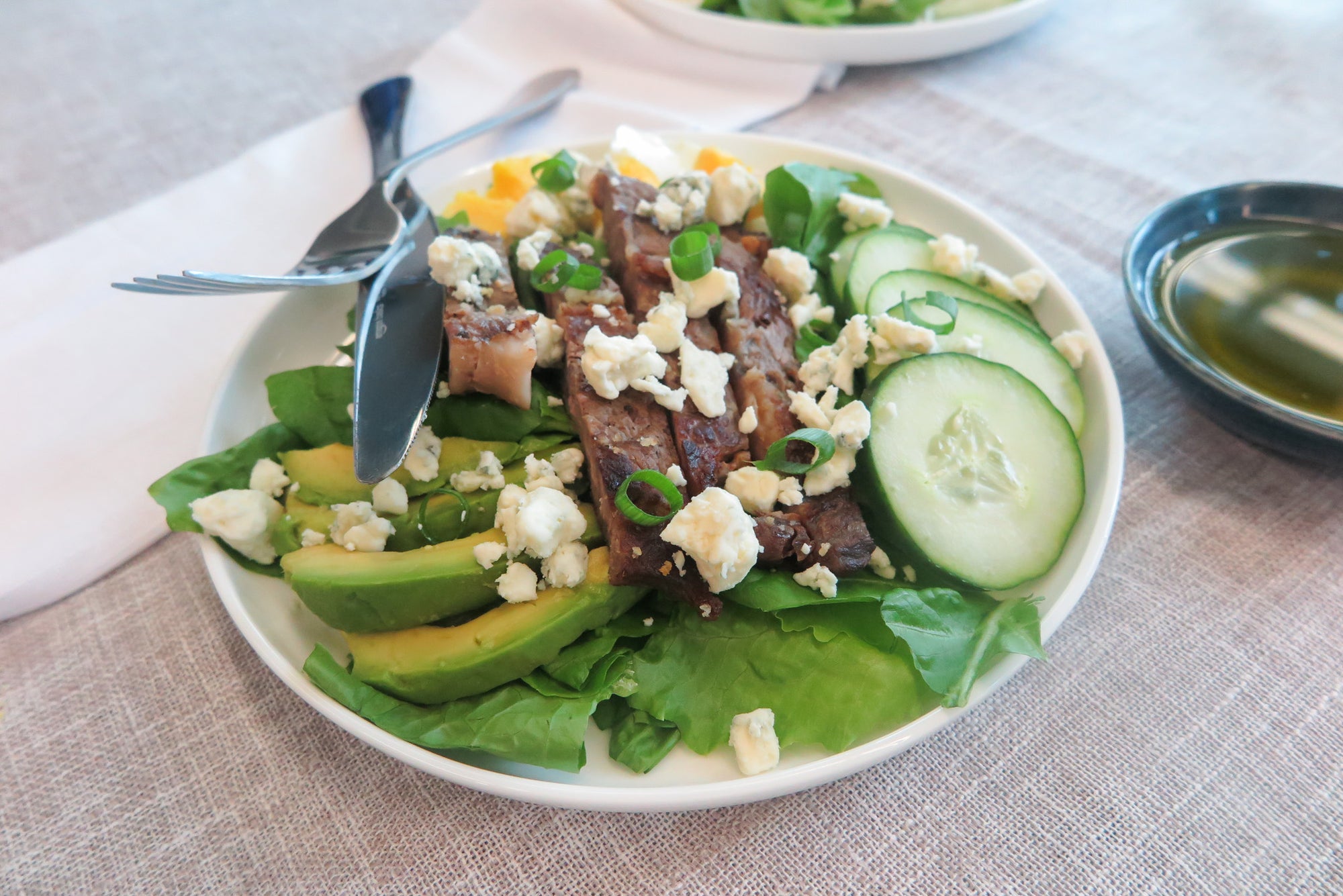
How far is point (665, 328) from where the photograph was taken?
6.49 ft

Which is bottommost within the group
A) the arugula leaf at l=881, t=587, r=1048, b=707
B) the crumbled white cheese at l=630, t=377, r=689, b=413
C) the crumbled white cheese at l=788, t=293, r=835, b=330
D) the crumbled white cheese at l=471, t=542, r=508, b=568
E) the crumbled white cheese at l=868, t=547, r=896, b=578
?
the crumbled white cheese at l=868, t=547, r=896, b=578

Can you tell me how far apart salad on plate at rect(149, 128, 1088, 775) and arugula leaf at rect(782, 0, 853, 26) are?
5.42ft

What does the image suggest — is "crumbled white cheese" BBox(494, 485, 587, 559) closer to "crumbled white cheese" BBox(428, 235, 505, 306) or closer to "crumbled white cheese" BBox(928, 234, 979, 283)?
"crumbled white cheese" BBox(428, 235, 505, 306)

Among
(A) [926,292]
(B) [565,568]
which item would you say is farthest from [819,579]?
(A) [926,292]

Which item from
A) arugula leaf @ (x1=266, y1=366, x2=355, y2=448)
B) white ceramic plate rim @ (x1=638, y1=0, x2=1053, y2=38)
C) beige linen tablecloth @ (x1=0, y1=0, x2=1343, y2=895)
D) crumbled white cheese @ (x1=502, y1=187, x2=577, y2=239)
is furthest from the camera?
white ceramic plate rim @ (x1=638, y1=0, x2=1053, y2=38)

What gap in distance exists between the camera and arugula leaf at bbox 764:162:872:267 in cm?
236

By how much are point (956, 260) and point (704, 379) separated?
2.80 feet

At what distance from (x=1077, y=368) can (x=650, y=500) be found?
48.2 inches

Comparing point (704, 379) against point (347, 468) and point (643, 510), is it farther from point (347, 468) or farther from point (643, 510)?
point (347, 468)

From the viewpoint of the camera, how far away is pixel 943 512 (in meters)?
1.74

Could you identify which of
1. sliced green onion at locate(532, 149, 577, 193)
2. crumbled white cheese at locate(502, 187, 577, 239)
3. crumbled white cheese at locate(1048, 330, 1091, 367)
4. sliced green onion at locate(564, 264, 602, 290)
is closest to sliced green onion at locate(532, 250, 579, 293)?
sliced green onion at locate(564, 264, 602, 290)

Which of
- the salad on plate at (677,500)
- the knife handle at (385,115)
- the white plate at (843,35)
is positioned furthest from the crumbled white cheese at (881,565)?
the white plate at (843,35)

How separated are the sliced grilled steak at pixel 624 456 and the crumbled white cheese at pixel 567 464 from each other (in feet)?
0.11

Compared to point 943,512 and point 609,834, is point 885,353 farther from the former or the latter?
Result: point 609,834
